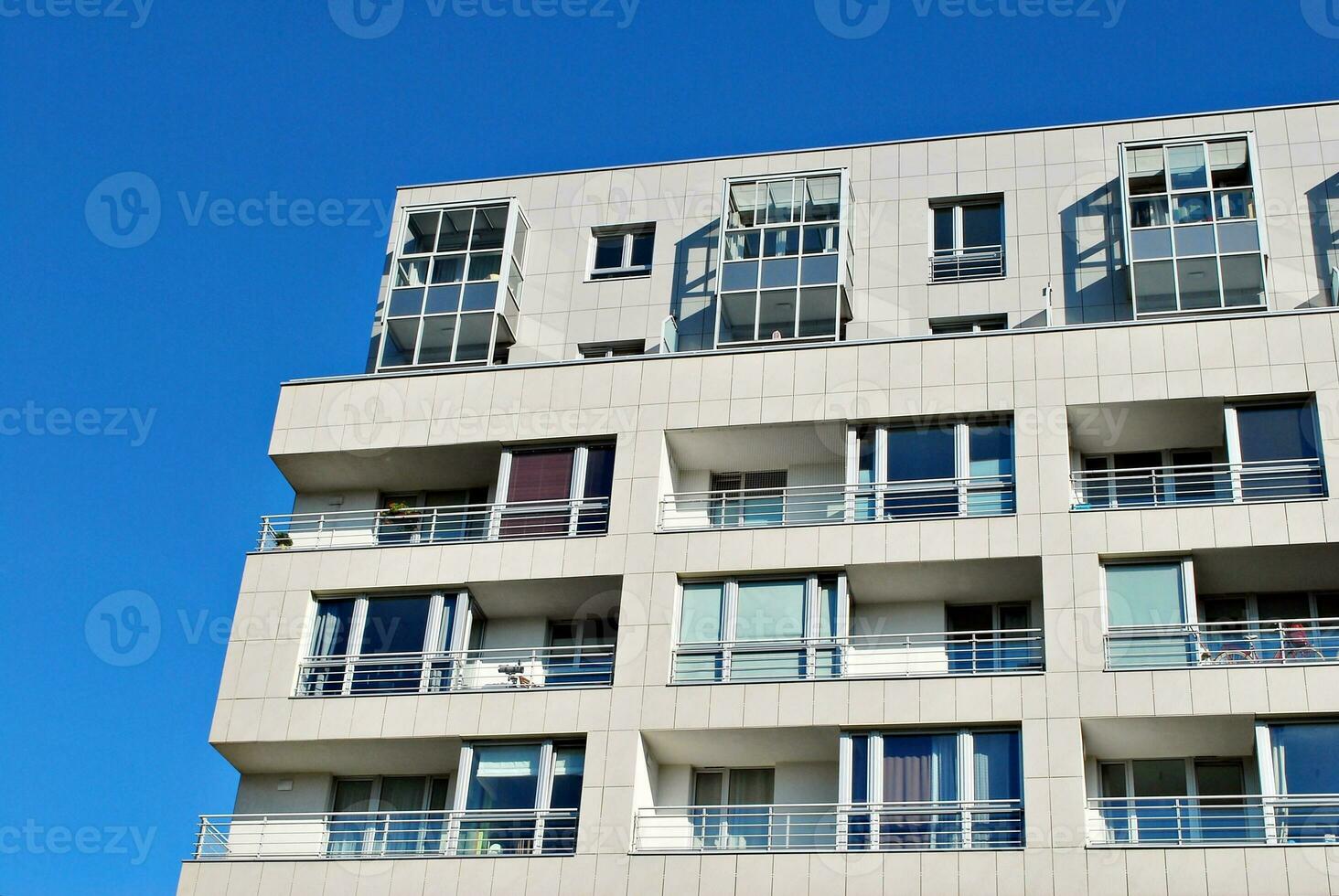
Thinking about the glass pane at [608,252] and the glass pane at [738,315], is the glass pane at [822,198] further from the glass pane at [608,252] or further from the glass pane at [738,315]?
the glass pane at [608,252]

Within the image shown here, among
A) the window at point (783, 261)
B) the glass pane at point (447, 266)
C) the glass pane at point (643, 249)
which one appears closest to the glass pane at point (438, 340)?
the glass pane at point (447, 266)

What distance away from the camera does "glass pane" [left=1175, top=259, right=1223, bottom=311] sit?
34.7 metres

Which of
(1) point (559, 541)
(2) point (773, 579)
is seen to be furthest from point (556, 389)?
(2) point (773, 579)

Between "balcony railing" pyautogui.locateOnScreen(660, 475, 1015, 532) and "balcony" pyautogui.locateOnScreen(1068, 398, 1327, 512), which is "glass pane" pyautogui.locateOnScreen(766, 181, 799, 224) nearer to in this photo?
"balcony railing" pyautogui.locateOnScreen(660, 475, 1015, 532)

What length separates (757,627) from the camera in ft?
105

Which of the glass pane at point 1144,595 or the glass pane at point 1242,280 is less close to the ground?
the glass pane at point 1242,280

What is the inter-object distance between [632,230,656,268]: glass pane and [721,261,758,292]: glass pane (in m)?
2.70

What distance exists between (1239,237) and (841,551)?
1069 cm

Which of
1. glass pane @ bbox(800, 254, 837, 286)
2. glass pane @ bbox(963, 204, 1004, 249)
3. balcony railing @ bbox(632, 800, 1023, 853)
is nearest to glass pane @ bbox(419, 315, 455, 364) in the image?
glass pane @ bbox(800, 254, 837, 286)

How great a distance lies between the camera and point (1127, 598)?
3077cm

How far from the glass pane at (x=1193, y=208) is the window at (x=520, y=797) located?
1617 centimetres

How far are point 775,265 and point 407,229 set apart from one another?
8673mm

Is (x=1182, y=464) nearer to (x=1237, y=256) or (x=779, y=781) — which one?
(x=1237, y=256)

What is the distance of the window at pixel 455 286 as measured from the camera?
37.9 meters
